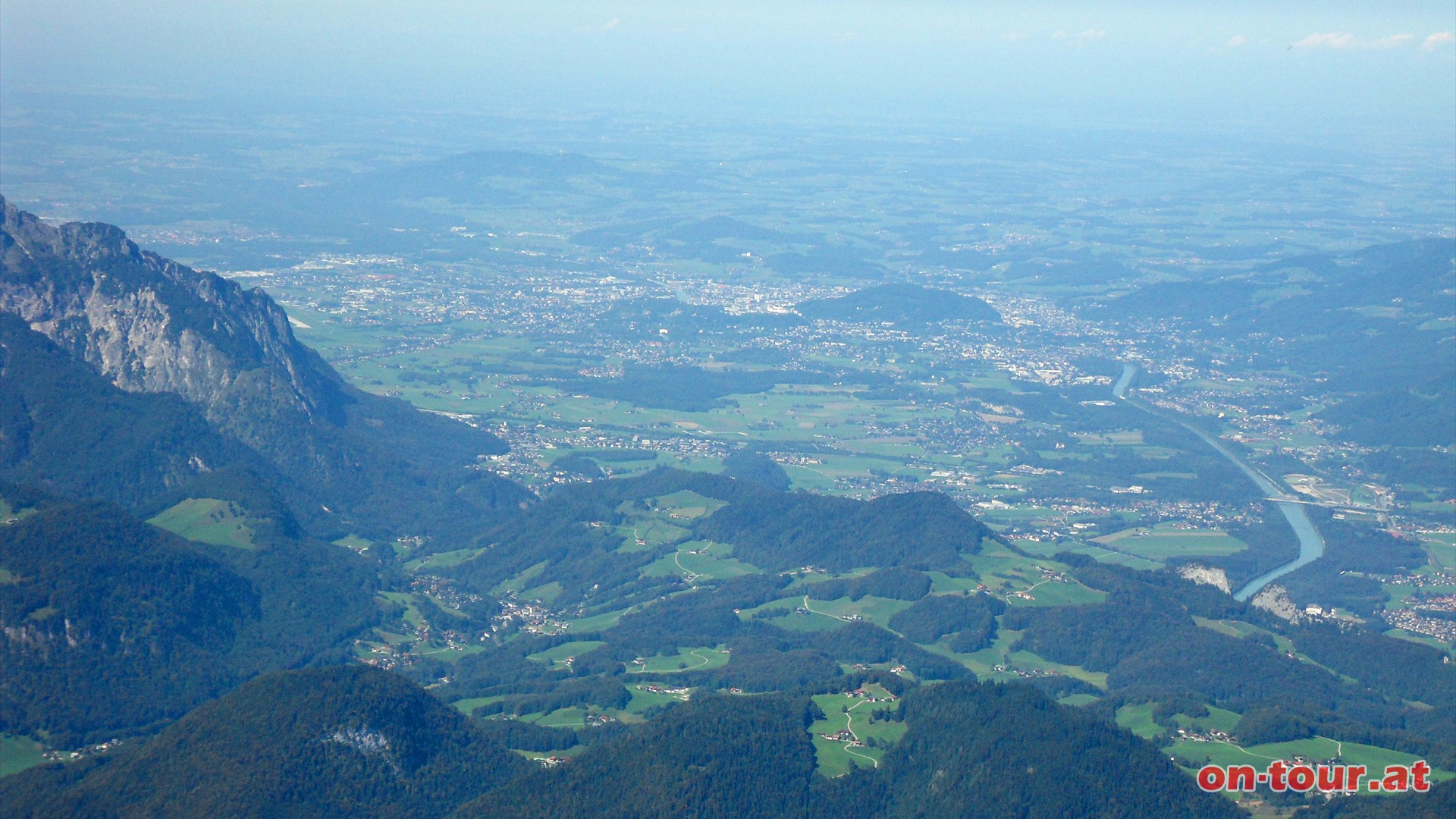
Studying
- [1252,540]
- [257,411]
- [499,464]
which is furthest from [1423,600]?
[257,411]

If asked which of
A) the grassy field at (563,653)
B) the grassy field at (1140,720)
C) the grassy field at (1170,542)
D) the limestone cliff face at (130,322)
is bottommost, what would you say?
the grassy field at (1170,542)

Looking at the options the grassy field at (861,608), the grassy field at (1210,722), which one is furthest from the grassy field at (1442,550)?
the grassy field at (1210,722)

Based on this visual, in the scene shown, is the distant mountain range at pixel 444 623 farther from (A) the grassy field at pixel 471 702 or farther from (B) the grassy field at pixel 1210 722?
(B) the grassy field at pixel 1210 722

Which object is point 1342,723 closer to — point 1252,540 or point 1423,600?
point 1423,600

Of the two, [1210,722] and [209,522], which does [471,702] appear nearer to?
[209,522]

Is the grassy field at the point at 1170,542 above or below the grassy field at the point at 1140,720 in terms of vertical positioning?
below

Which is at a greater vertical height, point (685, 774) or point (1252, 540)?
point (685, 774)

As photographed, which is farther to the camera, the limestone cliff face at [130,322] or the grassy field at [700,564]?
the limestone cliff face at [130,322]
